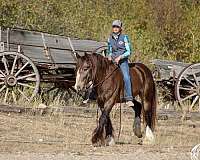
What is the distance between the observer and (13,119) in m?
15.2

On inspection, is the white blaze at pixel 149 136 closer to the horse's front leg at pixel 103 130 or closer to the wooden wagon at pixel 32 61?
the horse's front leg at pixel 103 130

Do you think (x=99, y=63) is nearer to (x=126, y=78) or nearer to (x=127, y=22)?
(x=126, y=78)

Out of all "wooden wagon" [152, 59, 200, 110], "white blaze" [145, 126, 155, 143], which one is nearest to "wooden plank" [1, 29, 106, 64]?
"wooden wagon" [152, 59, 200, 110]

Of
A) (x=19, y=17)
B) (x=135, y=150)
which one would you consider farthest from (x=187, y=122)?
(x=19, y=17)

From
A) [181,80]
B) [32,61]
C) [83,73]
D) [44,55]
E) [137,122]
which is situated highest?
[44,55]

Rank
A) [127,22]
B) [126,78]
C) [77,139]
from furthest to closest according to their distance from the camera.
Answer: [127,22] → [77,139] → [126,78]

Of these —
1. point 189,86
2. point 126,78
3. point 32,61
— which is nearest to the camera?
point 126,78

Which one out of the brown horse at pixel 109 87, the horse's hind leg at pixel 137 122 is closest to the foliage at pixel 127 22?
the horse's hind leg at pixel 137 122

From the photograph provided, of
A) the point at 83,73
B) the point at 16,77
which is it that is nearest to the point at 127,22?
the point at 16,77

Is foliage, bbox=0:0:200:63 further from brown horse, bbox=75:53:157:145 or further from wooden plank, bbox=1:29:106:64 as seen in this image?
brown horse, bbox=75:53:157:145

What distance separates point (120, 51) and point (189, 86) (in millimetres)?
8154

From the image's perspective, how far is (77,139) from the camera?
1276cm

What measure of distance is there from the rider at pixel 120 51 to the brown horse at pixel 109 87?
4.6 inches

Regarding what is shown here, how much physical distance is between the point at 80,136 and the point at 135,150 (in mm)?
2382
